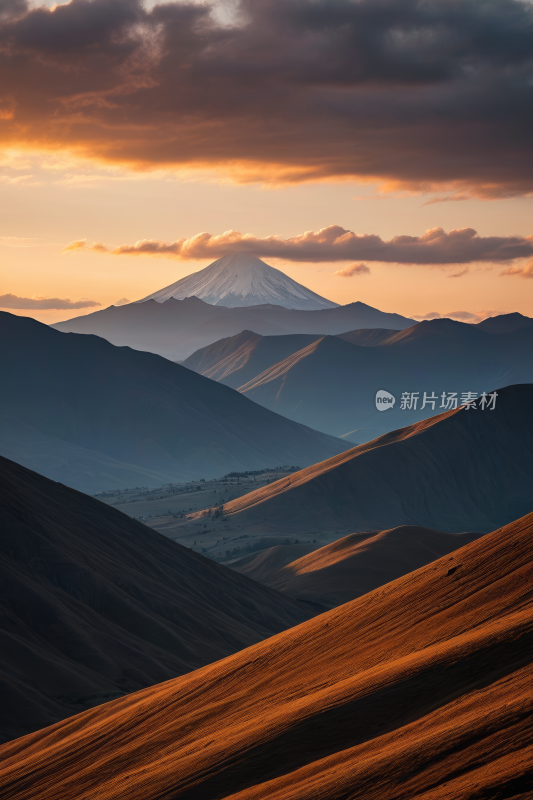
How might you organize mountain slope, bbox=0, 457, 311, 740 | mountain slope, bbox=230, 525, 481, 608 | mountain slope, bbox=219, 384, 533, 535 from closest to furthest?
mountain slope, bbox=0, 457, 311, 740 < mountain slope, bbox=230, 525, 481, 608 < mountain slope, bbox=219, 384, 533, 535

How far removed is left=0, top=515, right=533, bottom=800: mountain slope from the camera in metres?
13.7

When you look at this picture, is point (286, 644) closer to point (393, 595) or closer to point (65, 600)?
point (393, 595)

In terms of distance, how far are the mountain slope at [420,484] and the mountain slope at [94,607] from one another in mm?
59090

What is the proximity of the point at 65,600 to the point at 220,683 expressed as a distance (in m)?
27.2

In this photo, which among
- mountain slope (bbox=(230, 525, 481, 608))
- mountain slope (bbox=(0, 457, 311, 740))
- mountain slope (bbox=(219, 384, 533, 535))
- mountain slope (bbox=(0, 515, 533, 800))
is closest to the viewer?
mountain slope (bbox=(0, 515, 533, 800))

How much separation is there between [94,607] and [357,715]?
134ft

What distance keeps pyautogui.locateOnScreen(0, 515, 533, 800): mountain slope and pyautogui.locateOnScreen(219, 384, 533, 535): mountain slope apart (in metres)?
99.7

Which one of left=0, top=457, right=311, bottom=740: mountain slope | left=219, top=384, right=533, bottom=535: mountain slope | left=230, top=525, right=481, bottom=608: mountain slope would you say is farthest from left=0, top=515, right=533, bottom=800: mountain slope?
left=219, top=384, right=533, bottom=535: mountain slope

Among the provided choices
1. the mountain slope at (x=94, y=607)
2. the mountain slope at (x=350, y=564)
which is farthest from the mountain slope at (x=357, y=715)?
the mountain slope at (x=350, y=564)

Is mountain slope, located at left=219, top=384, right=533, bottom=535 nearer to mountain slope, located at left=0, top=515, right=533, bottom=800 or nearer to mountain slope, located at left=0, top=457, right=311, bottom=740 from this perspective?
mountain slope, located at left=0, top=457, right=311, bottom=740

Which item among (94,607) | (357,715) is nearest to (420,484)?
(94,607)

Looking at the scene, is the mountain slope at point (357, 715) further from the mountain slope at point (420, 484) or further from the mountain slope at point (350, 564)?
the mountain slope at point (420, 484)

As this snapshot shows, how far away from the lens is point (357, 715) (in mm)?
17484

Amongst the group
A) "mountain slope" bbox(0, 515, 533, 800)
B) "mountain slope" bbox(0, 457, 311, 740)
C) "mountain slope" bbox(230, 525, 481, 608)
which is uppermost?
"mountain slope" bbox(0, 515, 533, 800)
